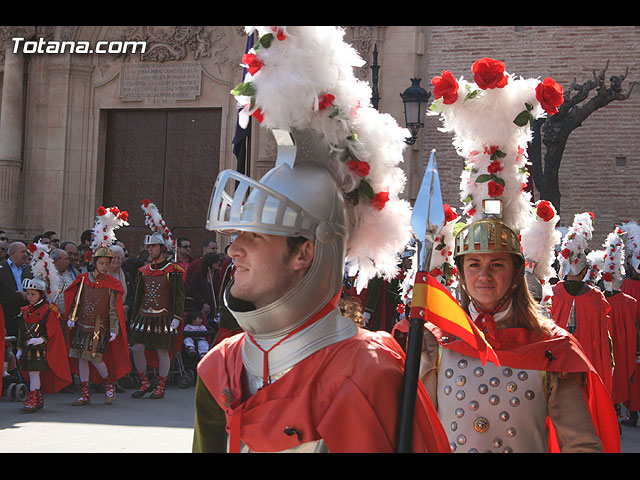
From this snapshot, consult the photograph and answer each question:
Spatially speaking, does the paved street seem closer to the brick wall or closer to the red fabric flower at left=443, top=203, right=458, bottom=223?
the red fabric flower at left=443, top=203, right=458, bottom=223

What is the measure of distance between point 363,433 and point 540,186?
14.4 m

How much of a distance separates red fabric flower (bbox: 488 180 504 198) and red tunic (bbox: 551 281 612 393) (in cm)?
546

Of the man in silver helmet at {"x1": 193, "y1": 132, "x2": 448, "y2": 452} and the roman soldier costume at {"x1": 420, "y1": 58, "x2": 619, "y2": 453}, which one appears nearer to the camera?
the man in silver helmet at {"x1": 193, "y1": 132, "x2": 448, "y2": 452}

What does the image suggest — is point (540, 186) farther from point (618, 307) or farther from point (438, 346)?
point (438, 346)

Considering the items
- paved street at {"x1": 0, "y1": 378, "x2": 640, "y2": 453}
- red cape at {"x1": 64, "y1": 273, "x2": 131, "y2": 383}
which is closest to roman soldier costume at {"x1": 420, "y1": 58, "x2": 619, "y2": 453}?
paved street at {"x1": 0, "y1": 378, "x2": 640, "y2": 453}

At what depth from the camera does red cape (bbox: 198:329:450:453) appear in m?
2.67

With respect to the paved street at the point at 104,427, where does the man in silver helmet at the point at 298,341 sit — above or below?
above

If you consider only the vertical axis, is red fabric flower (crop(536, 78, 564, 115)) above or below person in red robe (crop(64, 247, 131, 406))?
above

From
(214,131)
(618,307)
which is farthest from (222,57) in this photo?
(618,307)

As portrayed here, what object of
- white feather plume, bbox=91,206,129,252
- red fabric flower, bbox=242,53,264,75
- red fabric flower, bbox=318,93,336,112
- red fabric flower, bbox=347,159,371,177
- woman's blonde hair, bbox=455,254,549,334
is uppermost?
red fabric flower, bbox=242,53,264,75

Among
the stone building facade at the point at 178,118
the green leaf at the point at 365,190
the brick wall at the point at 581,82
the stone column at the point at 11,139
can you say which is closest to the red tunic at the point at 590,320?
the green leaf at the point at 365,190

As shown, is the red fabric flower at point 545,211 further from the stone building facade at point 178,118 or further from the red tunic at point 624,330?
the stone building facade at point 178,118

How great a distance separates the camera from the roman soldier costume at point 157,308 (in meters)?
12.0

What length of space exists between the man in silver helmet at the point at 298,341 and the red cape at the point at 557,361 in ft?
3.50
